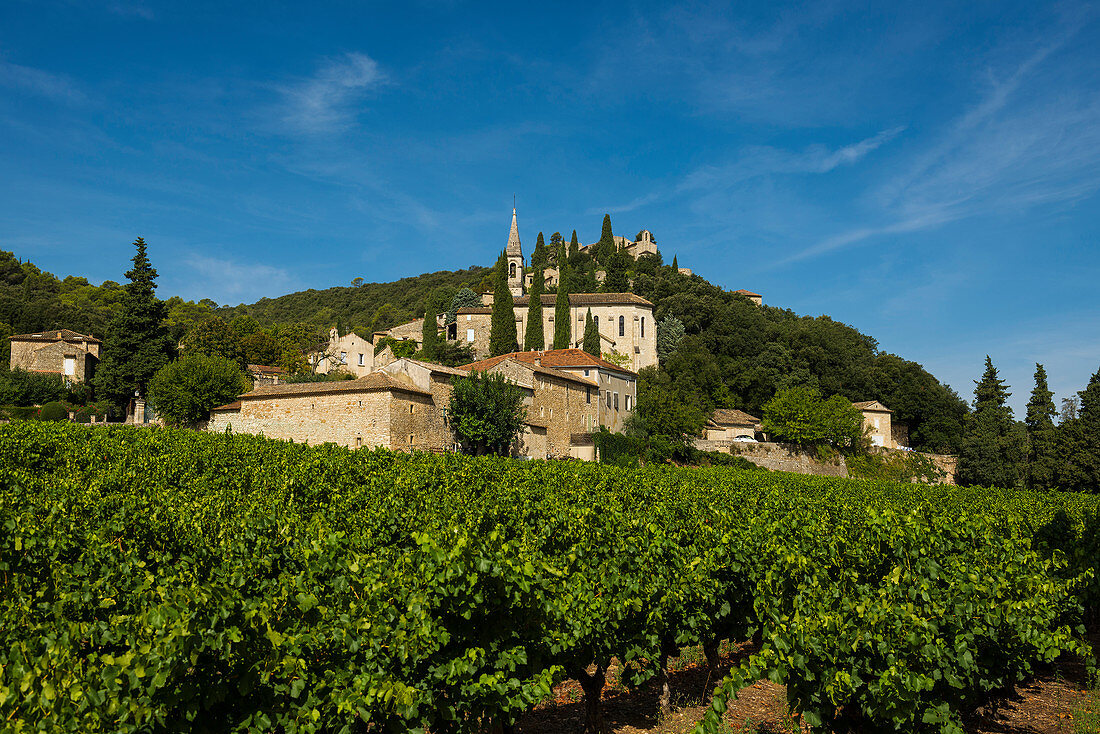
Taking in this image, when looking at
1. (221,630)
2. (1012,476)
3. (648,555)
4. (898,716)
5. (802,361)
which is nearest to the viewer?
(221,630)

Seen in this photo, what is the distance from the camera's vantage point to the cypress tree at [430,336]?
60906 millimetres

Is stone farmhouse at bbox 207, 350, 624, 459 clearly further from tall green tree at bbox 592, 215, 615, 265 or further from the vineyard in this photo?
tall green tree at bbox 592, 215, 615, 265

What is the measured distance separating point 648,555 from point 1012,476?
4981 centimetres

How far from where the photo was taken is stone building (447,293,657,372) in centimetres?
6600

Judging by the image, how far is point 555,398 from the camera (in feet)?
134

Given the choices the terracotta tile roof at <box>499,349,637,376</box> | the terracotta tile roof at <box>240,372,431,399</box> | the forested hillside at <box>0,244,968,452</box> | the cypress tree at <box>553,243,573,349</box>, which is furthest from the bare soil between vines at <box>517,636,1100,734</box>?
the cypress tree at <box>553,243,573,349</box>

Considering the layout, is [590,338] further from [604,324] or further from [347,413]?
[347,413]

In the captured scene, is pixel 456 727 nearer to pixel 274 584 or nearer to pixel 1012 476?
pixel 274 584

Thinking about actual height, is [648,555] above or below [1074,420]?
below

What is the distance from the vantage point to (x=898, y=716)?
5.63 m

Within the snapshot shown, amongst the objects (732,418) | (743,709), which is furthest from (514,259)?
(743,709)

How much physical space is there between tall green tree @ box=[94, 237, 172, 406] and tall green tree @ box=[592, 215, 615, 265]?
207ft

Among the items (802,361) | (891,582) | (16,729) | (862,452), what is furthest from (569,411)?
(16,729)

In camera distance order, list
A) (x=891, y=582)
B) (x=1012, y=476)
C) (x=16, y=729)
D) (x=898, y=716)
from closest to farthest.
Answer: (x=16, y=729) < (x=898, y=716) < (x=891, y=582) < (x=1012, y=476)
